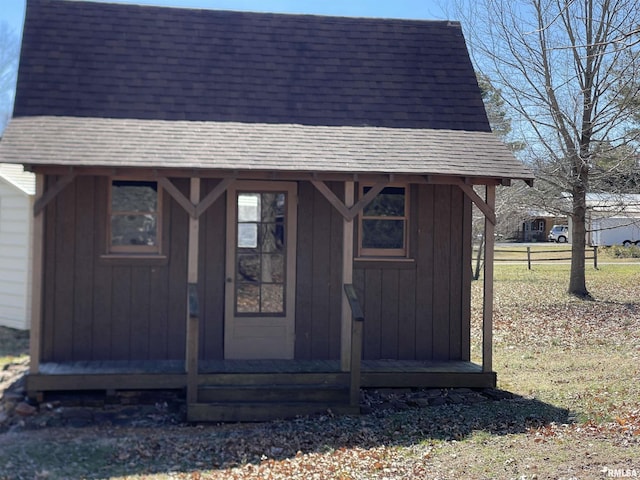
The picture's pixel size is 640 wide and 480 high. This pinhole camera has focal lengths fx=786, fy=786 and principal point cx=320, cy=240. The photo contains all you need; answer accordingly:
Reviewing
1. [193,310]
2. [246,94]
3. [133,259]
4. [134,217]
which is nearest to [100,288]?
[133,259]

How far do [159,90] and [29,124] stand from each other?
1.76 meters

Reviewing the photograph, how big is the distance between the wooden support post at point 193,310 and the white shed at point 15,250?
4929 millimetres

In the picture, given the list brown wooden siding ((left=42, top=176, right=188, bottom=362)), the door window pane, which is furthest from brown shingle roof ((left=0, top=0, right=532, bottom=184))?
brown wooden siding ((left=42, top=176, right=188, bottom=362))

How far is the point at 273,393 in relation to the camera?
8953mm

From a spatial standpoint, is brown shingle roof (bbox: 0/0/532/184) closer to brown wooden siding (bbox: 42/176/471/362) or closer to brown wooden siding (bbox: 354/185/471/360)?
brown wooden siding (bbox: 42/176/471/362)

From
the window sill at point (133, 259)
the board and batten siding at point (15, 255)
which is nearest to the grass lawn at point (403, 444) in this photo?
the window sill at point (133, 259)

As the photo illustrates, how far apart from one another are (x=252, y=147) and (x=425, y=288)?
2.95 m

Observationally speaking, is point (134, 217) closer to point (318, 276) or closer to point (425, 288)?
point (318, 276)

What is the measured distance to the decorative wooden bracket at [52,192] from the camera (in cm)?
865

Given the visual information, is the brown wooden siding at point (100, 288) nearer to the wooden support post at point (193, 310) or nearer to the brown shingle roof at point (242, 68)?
the wooden support post at point (193, 310)

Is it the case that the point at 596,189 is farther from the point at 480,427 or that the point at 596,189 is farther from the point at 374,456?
the point at 374,456

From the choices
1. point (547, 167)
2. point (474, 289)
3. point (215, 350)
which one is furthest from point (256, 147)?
point (474, 289)

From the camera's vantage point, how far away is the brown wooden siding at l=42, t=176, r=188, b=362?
31.7 feet

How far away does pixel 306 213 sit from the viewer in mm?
10086
